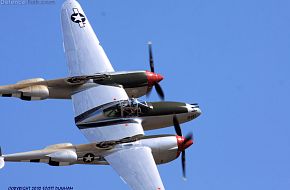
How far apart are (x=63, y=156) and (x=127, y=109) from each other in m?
6.45

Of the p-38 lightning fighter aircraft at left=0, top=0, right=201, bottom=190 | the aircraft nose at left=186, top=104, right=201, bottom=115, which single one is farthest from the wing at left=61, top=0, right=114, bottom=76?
the aircraft nose at left=186, top=104, right=201, bottom=115

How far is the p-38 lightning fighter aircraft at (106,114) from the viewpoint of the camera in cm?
5347

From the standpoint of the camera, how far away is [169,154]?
55.5 meters

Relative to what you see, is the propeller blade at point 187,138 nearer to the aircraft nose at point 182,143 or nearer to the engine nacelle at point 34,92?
the aircraft nose at point 182,143

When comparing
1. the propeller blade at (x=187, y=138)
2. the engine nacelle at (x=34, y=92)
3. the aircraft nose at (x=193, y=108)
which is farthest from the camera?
the aircraft nose at (x=193, y=108)

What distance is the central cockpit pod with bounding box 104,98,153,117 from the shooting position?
57812 mm

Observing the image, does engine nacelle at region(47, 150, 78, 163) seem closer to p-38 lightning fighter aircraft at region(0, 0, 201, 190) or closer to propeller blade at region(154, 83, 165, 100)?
p-38 lightning fighter aircraft at region(0, 0, 201, 190)

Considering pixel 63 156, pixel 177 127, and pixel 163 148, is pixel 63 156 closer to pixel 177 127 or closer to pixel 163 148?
pixel 163 148

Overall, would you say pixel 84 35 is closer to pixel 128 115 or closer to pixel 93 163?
pixel 128 115

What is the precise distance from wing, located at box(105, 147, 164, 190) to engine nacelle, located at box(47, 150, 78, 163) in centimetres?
201

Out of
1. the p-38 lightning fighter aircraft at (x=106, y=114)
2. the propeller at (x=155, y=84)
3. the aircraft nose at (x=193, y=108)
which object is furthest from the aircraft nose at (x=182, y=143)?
the propeller at (x=155, y=84)

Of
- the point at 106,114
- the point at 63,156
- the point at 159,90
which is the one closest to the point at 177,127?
the point at 106,114

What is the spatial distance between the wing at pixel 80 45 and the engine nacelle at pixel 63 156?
378 inches

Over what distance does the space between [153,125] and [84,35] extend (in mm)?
9458
